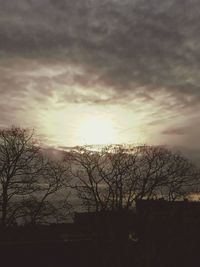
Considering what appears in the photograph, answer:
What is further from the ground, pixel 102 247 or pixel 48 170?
pixel 48 170

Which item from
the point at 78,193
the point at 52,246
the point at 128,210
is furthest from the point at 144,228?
the point at 52,246

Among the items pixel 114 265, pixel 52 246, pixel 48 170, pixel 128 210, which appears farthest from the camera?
pixel 128 210

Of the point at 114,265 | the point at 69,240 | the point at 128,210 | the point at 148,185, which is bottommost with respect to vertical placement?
the point at 114,265

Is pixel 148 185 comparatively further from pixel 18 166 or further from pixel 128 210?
pixel 18 166

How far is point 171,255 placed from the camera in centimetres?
2444

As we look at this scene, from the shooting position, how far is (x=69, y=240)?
2436cm

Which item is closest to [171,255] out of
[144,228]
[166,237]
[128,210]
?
[166,237]

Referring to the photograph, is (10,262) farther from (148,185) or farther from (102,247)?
(148,185)

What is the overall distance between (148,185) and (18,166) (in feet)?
42.6

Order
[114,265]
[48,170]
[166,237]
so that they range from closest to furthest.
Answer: [114,265] → [166,237] → [48,170]

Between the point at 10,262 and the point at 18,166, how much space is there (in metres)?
13.5

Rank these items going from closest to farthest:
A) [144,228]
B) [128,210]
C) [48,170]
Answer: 1. [144,228]
2. [48,170]
3. [128,210]

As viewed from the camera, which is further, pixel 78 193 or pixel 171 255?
pixel 78 193

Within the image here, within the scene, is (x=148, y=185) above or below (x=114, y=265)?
above
